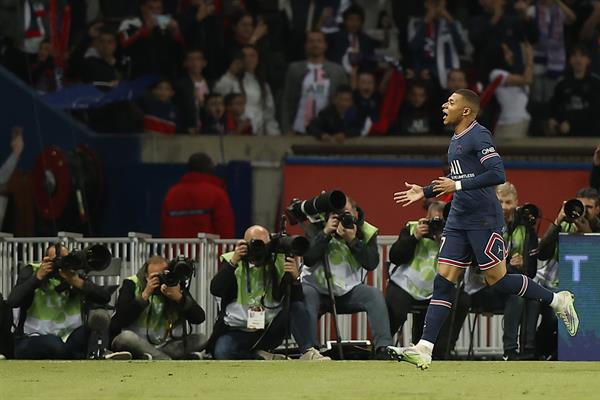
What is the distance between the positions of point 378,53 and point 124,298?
6.86 meters

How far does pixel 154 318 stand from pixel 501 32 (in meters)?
7.21

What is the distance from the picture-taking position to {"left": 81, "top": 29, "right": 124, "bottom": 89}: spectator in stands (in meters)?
21.8

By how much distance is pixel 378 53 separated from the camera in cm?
2231

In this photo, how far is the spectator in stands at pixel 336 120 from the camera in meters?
21.1

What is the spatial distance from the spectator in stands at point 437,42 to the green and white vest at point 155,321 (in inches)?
250

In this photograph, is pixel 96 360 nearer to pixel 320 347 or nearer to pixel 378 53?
pixel 320 347

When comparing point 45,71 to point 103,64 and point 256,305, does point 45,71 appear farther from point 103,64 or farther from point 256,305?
point 256,305

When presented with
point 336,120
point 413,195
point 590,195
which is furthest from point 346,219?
point 336,120

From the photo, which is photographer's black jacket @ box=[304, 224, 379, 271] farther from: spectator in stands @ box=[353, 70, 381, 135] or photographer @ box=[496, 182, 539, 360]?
spectator in stands @ box=[353, 70, 381, 135]

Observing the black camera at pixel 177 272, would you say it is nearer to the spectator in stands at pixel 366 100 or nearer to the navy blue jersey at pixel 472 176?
the navy blue jersey at pixel 472 176

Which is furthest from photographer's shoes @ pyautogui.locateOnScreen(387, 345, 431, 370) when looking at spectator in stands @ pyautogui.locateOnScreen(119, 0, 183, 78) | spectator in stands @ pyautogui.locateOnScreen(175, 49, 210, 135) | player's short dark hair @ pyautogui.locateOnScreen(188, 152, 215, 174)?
spectator in stands @ pyautogui.locateOnScreen(119, 0, 183, 78)

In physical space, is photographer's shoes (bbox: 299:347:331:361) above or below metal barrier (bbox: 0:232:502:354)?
below

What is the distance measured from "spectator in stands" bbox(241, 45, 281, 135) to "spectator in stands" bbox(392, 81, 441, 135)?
1.47 meters

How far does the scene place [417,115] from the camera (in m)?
21.5
